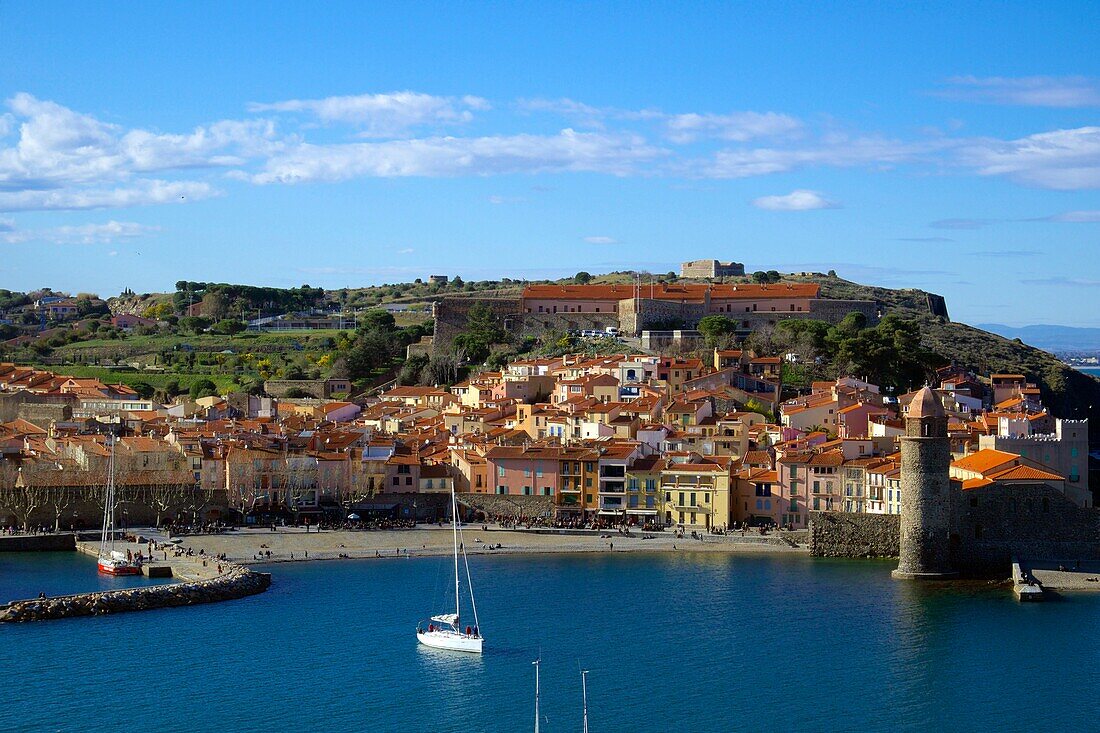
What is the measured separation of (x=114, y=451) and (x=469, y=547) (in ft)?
39.1

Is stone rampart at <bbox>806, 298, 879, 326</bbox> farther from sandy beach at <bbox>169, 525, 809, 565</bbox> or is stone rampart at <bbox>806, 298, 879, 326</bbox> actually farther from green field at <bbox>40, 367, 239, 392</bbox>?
sandy beach at <bbox>169, 525, 809, 565</bbox>

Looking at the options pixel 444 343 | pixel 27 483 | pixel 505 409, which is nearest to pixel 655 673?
pixel 27 483

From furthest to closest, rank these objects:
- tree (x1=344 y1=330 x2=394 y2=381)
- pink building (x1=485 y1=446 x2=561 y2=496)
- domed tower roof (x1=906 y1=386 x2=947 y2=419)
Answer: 1. tree (x1=344 y1=330 x2=394 y2=381)
2. pink building (x1=485 y1=446 x2=561 y2=496)
3. domed tower roof (x1=906 y1=386 x2=947 y2=419)

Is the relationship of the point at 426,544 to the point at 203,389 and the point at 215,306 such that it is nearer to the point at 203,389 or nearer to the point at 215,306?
the point at 203,389

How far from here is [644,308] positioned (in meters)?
76.6

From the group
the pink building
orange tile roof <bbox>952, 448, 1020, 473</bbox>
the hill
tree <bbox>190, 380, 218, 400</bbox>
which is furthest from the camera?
tree <bbox>190, 380, 218, 400</bbox>

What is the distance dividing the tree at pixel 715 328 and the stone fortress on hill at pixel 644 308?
187 centimetres

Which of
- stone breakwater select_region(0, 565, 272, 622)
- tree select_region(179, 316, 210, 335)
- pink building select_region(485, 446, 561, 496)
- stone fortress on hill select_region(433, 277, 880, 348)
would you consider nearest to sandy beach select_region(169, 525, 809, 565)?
pink building select_region(485, 446, 561, 496)

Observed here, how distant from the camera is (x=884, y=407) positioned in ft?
180

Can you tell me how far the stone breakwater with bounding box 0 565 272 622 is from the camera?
113 feet

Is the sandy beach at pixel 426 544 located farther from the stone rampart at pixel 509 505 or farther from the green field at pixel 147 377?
the green field at pixel 147 377

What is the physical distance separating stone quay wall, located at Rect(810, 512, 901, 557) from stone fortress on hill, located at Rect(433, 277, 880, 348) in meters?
33.6

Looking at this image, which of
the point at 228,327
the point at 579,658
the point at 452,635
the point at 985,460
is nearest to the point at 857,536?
the point at 985,460

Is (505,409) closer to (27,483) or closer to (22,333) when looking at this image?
(27,483)
